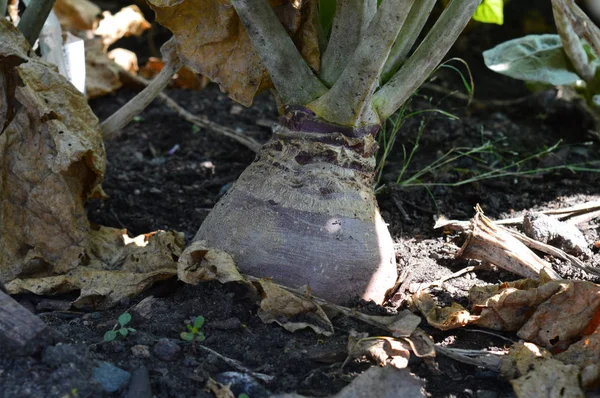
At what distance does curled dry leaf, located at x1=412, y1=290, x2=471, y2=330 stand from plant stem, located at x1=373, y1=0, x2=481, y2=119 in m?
0.54

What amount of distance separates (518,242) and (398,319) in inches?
22.9

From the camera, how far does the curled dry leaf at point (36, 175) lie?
2.12 metres

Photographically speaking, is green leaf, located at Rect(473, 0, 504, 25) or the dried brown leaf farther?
green leaf, located at Rect(473, 0, 504, 25)

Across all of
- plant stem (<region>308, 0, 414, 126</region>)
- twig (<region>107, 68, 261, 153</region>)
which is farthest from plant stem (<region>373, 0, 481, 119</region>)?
twig (<region>107, 68, 261, 153</region>)

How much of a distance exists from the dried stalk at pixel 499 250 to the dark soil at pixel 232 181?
60 mm

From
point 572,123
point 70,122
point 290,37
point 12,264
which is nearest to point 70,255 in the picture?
point 12,264

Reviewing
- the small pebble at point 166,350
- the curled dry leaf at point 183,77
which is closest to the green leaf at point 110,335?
the small pebble at point 166,350

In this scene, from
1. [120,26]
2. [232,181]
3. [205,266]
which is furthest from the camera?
[120,26]

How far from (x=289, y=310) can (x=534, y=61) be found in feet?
6.13

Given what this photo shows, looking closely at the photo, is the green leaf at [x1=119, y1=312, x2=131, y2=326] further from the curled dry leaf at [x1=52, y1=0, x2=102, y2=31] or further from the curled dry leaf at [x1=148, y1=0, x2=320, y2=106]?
the curled dry leaf at [x1=52, y1=0, x2=102, y2=31]

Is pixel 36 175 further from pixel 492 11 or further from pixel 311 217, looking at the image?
pixel 492 11

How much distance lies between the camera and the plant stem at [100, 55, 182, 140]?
241cm

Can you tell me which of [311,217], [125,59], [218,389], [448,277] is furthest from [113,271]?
[125,59]

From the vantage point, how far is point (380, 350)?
1634 mm
